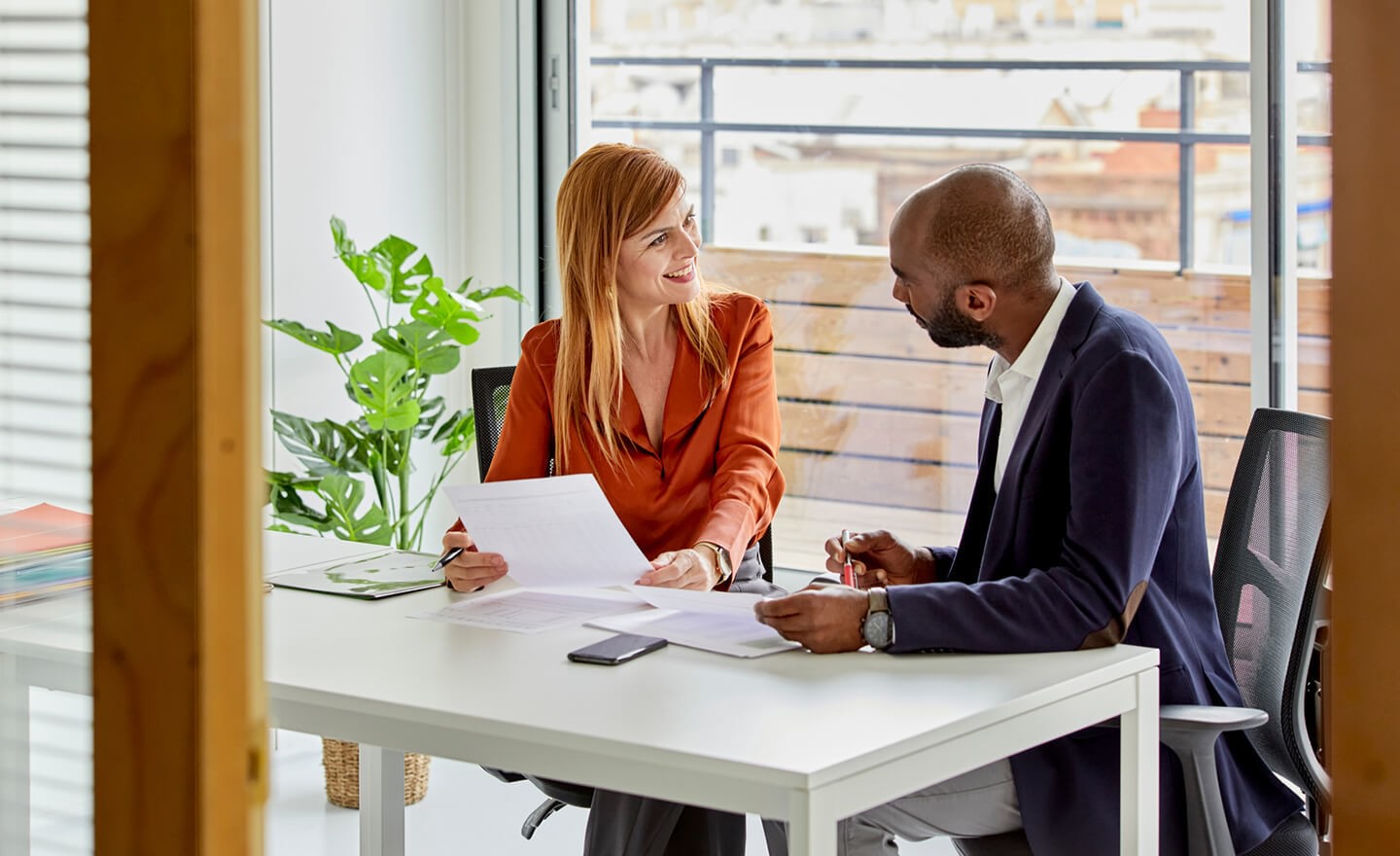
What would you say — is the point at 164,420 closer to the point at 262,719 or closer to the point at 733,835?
the point at 262,719

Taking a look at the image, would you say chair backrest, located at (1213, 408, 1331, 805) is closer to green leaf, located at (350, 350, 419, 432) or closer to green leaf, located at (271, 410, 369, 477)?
green leaf, located at (350, 350, 419, 432)

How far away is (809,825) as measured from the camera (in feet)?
4.34

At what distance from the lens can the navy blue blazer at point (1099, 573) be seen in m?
1.73

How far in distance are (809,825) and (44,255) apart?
2.59 ft

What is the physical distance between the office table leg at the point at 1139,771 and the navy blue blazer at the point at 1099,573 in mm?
69

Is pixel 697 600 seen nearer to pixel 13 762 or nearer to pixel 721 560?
pixel 721 560

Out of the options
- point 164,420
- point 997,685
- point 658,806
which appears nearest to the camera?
point 164,420

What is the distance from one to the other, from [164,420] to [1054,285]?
4.53ft

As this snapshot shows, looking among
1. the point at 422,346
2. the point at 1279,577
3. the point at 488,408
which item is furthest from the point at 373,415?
the point at 1279,577

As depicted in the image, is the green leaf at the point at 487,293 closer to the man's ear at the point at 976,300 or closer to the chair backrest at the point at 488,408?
the chair backrest at the point at 488,408

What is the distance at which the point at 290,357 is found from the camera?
12.1ft

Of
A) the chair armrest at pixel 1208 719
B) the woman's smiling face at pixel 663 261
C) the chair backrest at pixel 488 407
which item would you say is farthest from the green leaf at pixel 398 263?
the chair armrest at pixel 1208 719

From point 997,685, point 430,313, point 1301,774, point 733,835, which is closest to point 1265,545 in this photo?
point 1301,774

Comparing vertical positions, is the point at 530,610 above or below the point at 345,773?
above
